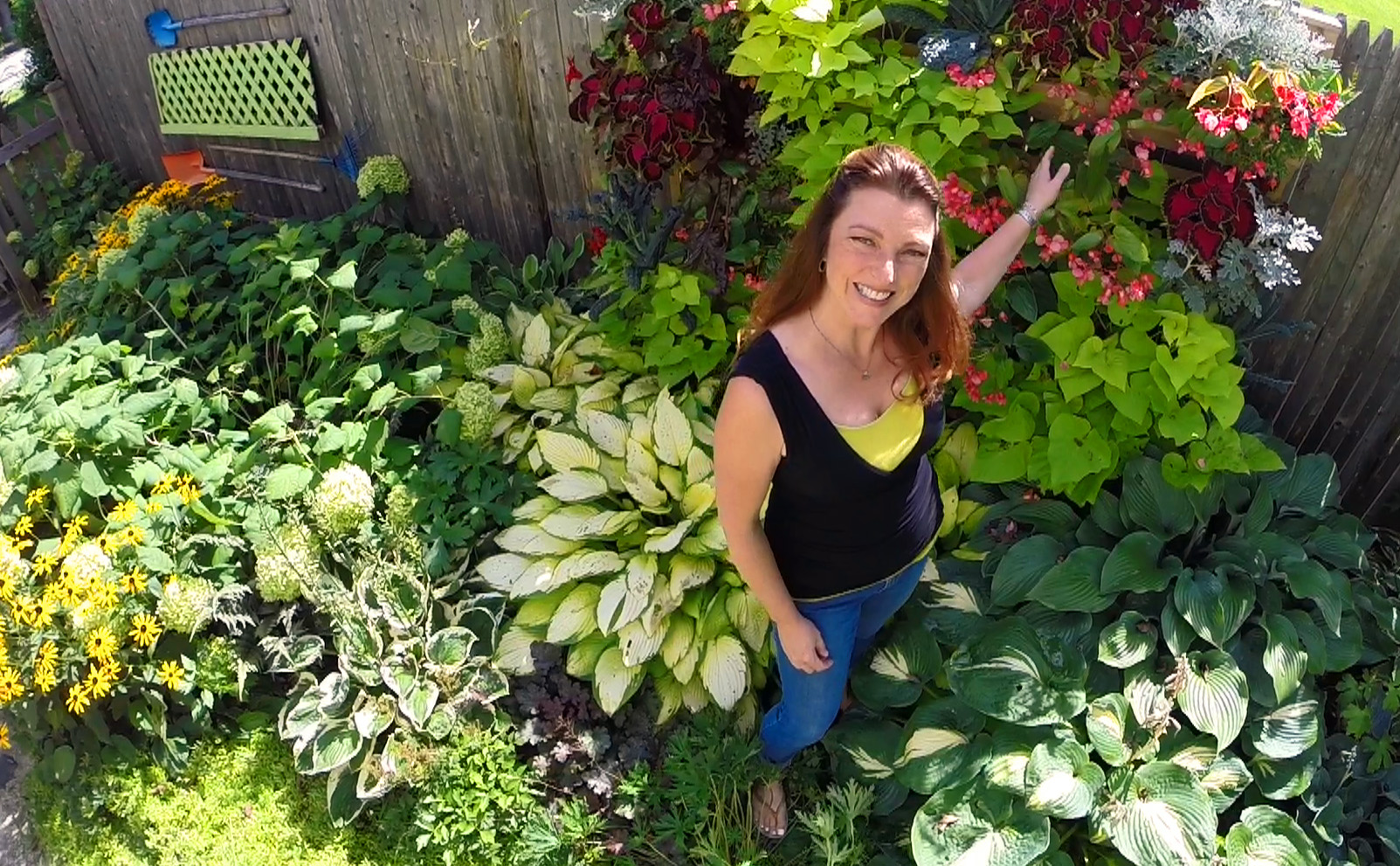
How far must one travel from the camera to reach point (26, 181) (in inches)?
265

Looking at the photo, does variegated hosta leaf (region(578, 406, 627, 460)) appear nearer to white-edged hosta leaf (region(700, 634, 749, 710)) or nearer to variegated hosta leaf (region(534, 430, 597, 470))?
variegated hosta leaf (region(534, 430, 597, 470))

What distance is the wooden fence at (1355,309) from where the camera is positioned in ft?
7.45

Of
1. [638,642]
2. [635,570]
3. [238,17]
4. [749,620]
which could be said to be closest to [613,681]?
[638,642]

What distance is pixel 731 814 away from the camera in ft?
8.21

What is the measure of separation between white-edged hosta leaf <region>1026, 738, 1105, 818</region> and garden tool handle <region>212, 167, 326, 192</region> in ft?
16.4

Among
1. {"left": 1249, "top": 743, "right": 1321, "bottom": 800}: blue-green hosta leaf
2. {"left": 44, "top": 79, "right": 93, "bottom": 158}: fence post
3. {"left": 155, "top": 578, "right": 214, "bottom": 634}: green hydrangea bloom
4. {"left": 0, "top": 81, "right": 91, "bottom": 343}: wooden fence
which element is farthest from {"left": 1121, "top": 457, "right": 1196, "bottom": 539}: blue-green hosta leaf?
{"left": 44, "top": 79, "right": 93, "bottom": 158}: fence post

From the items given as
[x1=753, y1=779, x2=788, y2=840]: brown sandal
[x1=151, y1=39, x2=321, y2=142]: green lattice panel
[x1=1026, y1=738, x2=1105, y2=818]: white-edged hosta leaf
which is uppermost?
[x1=151, y1=39, x2=321, y2=142]: green lattice panel

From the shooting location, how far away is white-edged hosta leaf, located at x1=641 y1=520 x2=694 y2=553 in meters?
2.79

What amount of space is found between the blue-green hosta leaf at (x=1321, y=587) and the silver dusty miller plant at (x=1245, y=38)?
1266mm

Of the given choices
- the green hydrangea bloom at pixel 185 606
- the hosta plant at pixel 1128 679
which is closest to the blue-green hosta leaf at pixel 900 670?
the hosta plant at pixel 1128 679

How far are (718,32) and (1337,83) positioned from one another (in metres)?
1.63

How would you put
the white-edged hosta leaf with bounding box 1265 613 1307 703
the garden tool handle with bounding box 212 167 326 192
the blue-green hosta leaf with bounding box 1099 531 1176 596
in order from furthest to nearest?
the garden tool handle with bounding box 212 167 326 192 < the blue-green hosta leaf with bounding box 1099 531 1176 596 < the white-edged hosta leaf with bounding box 1265 613 1307 703

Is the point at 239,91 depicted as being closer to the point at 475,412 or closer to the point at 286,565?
the point at 475,412

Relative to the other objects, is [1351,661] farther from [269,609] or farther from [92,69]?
[92,69]
